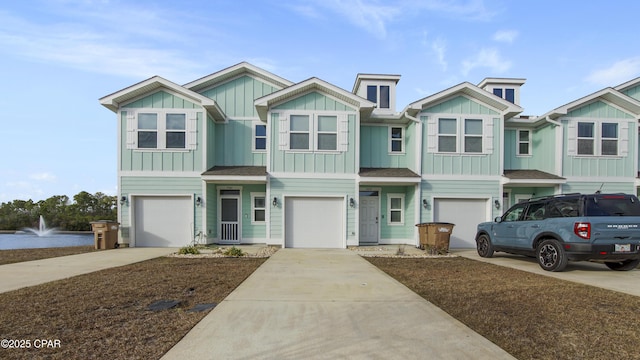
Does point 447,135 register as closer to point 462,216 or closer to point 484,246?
point 462,216

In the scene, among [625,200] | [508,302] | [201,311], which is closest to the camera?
[201,311]

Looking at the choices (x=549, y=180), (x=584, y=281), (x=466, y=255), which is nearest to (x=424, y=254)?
(x=466, y=255)

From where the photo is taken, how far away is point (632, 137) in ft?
48.6

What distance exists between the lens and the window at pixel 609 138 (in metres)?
14.9

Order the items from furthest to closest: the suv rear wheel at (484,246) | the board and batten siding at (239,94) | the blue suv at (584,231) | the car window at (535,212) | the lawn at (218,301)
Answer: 1. the board and batten siding at (239,94)
2. the suv rear wheel at (484,246)
3. the car window at (535,212)
4. the blue suv at (584,231)
5. the lawn at (218,301)

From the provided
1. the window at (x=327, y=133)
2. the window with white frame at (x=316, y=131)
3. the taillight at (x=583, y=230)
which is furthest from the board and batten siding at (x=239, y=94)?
the taillight at (x=583, y=230)

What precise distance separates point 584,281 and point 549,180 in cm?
772

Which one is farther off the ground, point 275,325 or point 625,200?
point 625,200

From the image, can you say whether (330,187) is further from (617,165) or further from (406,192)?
(617,165)

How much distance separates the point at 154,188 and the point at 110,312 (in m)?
9.81

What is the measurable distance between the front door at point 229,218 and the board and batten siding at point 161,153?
185 centimetres

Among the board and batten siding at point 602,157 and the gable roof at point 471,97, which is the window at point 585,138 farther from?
the gable roof at point 471,97

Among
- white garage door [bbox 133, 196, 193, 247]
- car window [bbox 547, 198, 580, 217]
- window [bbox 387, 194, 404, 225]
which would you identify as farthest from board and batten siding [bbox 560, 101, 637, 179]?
white garage door [bbox 133, 196, 193, 247]

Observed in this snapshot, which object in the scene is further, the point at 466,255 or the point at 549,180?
the point at 549,180
